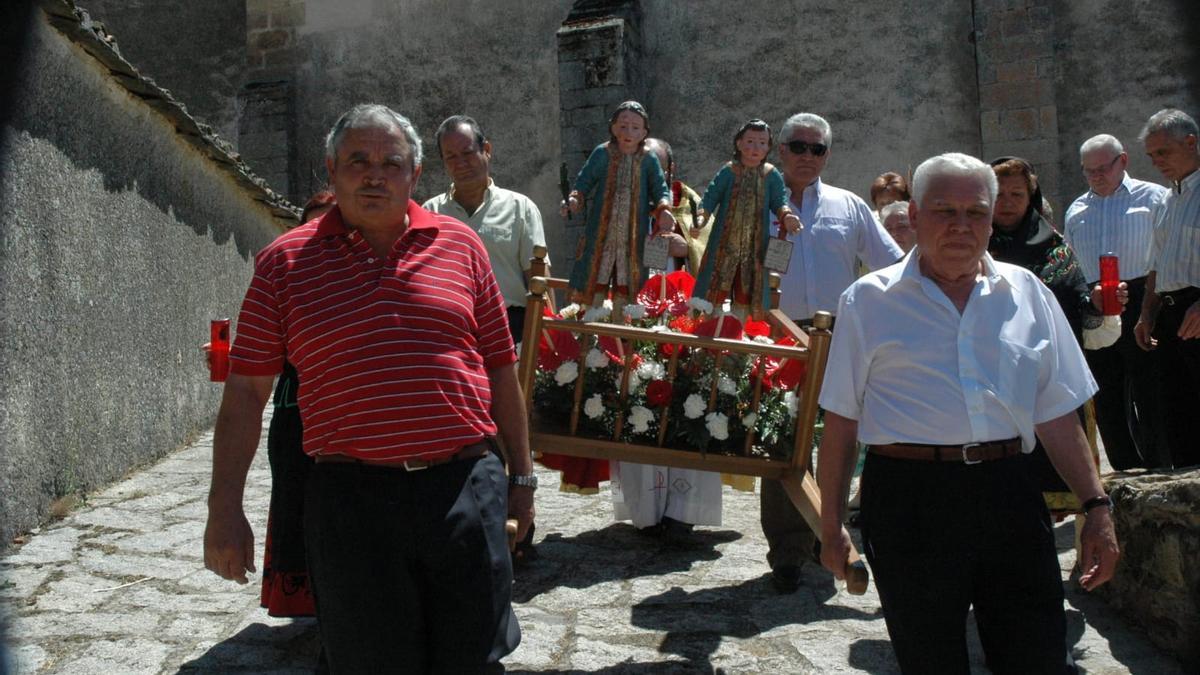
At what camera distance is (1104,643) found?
175 inches

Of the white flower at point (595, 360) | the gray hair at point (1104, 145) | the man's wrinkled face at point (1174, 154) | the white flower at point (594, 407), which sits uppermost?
the gray hair at point (1104, 145)

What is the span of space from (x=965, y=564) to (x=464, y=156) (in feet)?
10.7

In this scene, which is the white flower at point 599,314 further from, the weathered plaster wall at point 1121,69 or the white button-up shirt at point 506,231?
the weathered plaster wall at point 1121,69

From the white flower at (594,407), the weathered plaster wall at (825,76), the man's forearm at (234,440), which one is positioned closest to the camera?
the man's forearm at (234,440)

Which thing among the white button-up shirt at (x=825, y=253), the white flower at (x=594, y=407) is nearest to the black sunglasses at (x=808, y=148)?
the white button-up shirt at (x=825, y=253)

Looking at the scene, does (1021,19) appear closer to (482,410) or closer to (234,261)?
(234,261)

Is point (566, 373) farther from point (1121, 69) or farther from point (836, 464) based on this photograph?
point (1121, 69)

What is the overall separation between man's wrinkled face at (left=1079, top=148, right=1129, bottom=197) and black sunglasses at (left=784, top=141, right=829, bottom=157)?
8.11 feet

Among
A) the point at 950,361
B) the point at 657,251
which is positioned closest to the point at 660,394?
the point at 657,251

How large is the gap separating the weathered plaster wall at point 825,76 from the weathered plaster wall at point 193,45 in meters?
7.14

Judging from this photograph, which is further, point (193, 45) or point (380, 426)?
point (193, 45)

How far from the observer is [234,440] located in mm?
2879

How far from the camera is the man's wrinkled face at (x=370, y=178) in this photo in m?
2.91

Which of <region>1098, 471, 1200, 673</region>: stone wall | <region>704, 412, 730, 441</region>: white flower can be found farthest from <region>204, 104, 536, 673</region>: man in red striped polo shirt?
<region>1098, 471, 1200, 673</region>: stone wall
